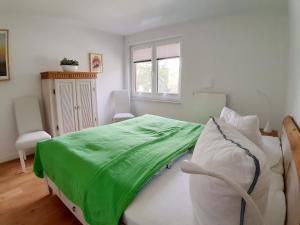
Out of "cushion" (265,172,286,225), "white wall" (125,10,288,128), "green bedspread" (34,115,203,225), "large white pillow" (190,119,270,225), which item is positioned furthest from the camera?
"white wall" (125,10,288,128)

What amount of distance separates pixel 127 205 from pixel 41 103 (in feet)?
9.40

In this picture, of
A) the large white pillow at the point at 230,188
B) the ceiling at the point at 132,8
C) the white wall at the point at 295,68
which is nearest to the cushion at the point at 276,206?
the large white pillow at the point at 230,188

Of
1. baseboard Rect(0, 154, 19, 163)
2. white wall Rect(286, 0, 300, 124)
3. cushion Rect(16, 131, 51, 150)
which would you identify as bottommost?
baseboard Rect(0, 154, 19, 163)

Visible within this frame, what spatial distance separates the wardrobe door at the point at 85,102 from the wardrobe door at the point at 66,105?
0.26 feet

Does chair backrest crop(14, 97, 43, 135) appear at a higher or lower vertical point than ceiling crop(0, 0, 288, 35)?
lower

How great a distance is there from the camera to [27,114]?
116 inches

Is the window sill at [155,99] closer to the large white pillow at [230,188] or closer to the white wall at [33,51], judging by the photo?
the white wall at [33,51]

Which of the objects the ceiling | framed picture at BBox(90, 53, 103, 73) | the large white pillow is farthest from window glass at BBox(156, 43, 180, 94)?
the large white pillow

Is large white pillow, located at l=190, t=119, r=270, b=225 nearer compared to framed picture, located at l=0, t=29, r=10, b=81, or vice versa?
large white pillow, located at l=190, t=119, r=270, b=225

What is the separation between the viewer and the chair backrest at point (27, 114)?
2.88 m

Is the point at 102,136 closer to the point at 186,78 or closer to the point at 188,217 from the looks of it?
the point at 188,217

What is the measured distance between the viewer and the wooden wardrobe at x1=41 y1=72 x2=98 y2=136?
2971 mm

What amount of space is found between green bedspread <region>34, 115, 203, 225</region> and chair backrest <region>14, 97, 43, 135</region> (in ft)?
4.04

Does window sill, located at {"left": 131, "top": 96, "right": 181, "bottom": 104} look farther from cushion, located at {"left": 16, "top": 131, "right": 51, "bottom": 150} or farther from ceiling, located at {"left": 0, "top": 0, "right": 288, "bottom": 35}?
cushion, located at {"left": 16, "top": 131, "right": 51, "bottom": 150}
